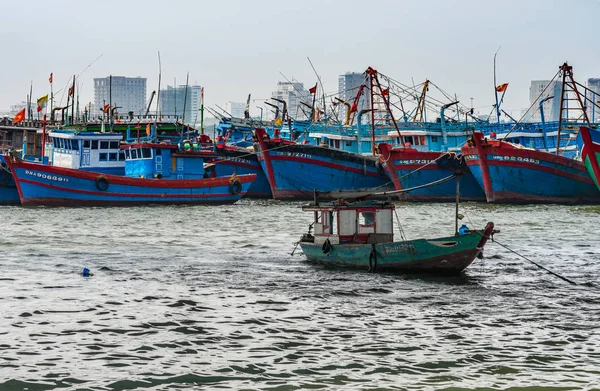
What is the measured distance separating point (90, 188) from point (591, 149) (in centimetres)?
2838

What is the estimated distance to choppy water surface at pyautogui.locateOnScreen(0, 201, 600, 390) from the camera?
47.8 ft

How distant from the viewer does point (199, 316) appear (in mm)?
19016

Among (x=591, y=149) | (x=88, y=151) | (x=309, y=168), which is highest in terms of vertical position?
(x=591, y=149)

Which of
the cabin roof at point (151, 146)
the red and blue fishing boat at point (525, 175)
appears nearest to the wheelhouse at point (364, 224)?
the cabin roof at point (151, 146)

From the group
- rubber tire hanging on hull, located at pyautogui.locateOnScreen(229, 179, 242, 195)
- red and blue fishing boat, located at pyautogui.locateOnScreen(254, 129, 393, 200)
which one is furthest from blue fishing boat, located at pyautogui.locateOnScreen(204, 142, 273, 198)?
rubber tire hanging on hull, located at pyautogui.locateOnScreen(229, 179, 242, 195)

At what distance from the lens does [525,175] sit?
5550 centimetres

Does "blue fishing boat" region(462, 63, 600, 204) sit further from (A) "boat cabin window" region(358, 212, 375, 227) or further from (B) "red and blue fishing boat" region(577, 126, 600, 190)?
(A) "boat cabin window" region(358, 212, 375, 227)

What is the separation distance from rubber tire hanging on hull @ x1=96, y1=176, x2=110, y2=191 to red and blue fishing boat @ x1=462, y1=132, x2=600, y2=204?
73.2 feet

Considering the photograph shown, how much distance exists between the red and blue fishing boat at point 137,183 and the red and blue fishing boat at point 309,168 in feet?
17.2

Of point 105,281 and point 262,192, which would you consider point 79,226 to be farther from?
point 262,192

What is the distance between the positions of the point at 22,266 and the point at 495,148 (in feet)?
117

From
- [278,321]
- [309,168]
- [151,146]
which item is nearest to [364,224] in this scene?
[278,321]

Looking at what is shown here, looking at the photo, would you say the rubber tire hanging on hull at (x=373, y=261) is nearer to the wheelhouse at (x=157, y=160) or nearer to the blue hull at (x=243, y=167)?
the wheelhouse at (x=157, y=160)

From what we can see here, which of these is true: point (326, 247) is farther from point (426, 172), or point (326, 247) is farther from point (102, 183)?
point (426, 172)
